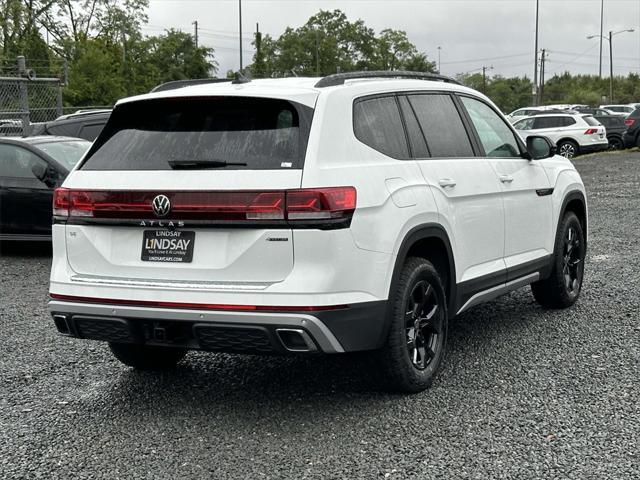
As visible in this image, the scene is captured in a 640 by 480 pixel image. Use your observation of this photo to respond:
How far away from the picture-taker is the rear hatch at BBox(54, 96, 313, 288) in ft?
14.5

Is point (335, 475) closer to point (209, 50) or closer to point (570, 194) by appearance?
point (570, 194)

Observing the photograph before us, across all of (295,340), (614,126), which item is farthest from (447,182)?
(614,126)

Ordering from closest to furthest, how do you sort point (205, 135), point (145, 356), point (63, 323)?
point (205, 135) < point (63, 323) < point (145, 356)

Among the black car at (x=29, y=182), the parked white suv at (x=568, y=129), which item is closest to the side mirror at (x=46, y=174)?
the black car at (x=29, y=182)

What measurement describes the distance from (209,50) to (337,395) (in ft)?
241

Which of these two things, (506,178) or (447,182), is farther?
(506,178)

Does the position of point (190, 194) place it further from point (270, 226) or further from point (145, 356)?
point (145, 356)

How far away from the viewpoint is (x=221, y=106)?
477 centimetres

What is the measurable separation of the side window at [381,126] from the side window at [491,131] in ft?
3.40

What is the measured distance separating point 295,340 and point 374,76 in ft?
5.91

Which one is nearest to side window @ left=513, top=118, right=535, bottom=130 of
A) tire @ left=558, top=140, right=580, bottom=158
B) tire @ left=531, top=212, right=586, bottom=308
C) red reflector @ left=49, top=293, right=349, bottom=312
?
tire @ left=558, top=140, right=580, bottom=158

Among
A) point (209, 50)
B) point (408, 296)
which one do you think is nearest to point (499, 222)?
point (408, 296)

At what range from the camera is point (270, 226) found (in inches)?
173

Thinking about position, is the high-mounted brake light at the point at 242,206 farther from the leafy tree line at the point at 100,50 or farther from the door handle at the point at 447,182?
the leafy tree line at the point at 100,50
